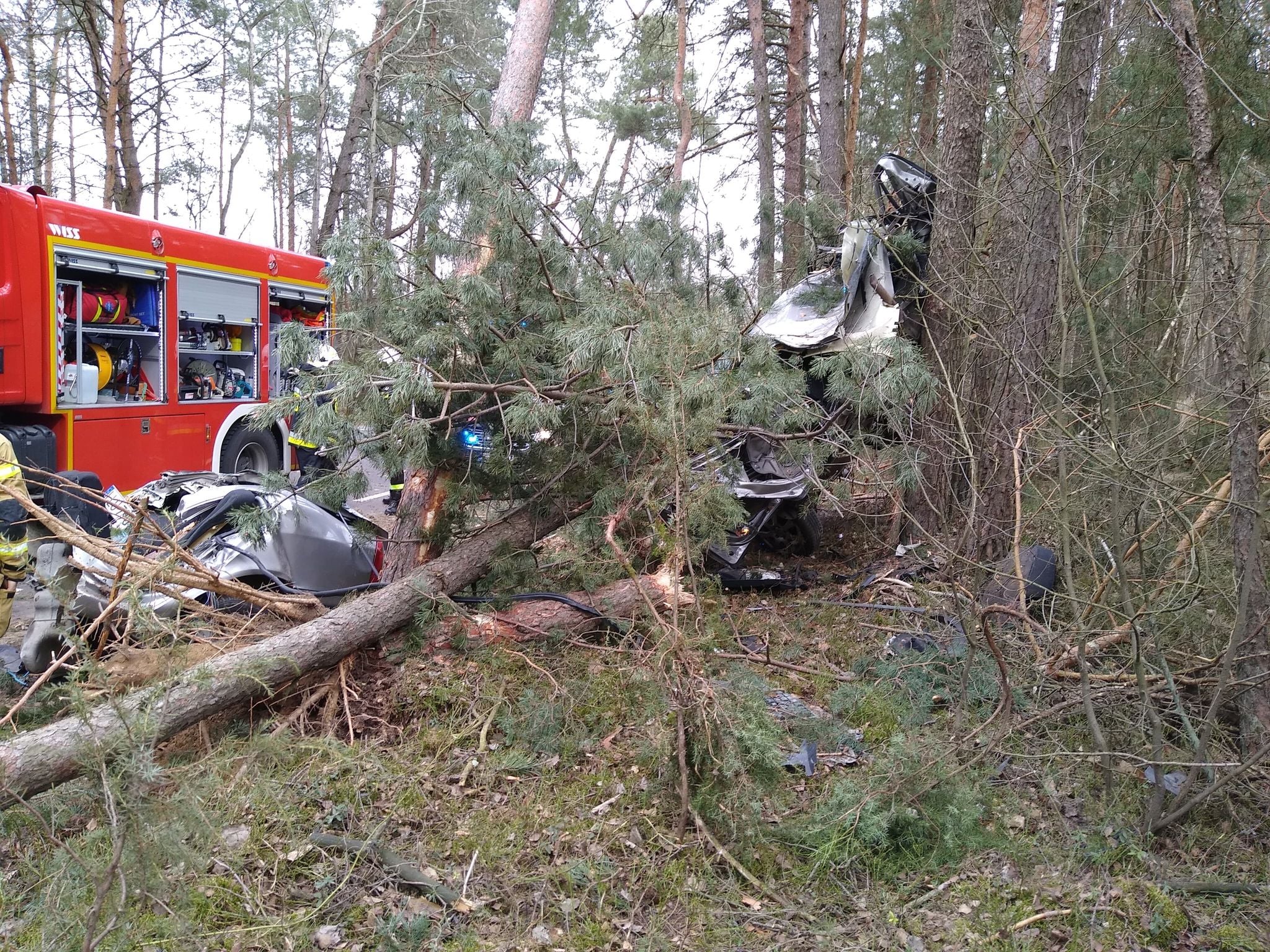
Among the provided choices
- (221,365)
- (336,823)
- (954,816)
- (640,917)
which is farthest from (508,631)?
(221,365)

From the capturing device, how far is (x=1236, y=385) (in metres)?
3.42

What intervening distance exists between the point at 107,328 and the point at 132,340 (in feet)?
1.60

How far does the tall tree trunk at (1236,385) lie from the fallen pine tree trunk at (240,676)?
344cm

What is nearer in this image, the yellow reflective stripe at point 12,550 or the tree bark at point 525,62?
the yellow reflective stripe at point 12,550

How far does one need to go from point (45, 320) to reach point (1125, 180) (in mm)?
8134

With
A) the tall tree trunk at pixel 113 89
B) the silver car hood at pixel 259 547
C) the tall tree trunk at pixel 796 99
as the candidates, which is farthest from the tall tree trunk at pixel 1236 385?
the tall tree trunk at pixel 113 89

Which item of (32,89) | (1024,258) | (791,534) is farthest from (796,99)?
(32,89)

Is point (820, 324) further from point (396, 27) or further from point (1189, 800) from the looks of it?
point (396, 27)

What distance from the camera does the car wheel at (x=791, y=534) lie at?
7215 mm

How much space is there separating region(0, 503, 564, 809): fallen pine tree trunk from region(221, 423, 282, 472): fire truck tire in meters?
4.87

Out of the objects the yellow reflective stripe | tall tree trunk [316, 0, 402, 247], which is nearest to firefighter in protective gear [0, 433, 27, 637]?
the yellow reflective stripe

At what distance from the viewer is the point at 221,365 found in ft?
31.8

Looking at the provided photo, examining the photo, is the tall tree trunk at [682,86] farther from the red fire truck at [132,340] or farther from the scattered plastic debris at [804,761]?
the scattered plastic debris at [804,761]

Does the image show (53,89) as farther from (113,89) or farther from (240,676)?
(240,676)
